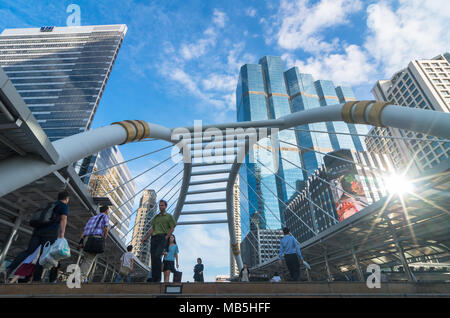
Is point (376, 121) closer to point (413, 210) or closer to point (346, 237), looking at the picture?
point (413, 210)

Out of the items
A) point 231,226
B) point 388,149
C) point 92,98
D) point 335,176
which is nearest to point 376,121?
point 231,226

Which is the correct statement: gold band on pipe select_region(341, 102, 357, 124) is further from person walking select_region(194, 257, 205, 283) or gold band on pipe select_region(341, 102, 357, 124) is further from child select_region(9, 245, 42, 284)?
child select_region(9, 245, 42, 284)

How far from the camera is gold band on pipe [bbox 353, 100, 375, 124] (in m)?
7.10

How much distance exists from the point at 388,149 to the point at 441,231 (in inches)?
2866

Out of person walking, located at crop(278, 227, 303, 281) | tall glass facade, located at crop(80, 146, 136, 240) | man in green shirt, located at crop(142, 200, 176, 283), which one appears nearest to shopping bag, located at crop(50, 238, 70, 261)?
man in green shirt, located at crop(142, 200, 176, 283)

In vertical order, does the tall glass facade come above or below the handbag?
above

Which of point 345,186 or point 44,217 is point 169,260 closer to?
point 44,217

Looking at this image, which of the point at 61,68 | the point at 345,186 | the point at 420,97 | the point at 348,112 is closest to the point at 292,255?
the point at 348,112

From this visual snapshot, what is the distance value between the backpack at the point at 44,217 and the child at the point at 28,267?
40 cm

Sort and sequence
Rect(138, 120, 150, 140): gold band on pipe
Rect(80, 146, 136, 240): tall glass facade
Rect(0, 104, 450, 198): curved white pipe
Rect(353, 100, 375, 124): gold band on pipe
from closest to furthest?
1. Rect(0, 104, 450, 198): curved white pipe
2. Rect(353, 100, 375, 124): gold band on pipe
3. Rect(138, 120, 150, 140): gold band on pipe
4. Rect(80, 146, 136, 240): tall glass facade

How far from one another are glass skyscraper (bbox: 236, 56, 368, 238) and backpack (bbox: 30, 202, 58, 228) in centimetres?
9830

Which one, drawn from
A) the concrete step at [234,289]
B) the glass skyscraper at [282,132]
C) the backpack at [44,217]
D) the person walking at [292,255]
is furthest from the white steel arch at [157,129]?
the glass skyscraper at [282,132]

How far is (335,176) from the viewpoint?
6291 cm

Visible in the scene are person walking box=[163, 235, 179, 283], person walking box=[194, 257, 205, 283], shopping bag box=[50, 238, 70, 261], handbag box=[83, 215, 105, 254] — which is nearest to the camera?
shopping bag box=[50, 238, 70, 261]
